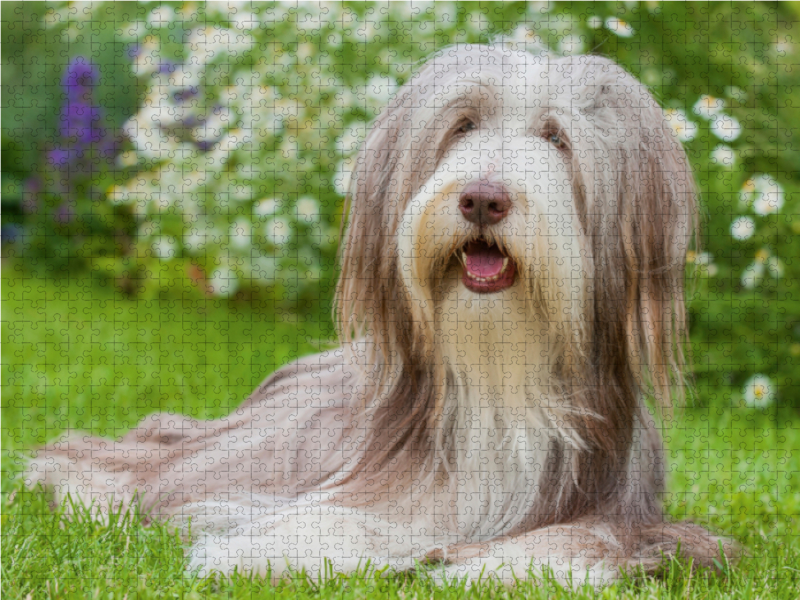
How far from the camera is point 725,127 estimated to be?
4.57 meters

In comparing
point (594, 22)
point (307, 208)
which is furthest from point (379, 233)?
point (307, 208)

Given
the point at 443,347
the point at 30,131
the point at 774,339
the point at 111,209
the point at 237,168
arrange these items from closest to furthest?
the point at 443,347, the point at 774,339, the point at 237,168, the point at 111,209, the point at 30,131

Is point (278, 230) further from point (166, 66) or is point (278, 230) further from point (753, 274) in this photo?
point (753, 274)

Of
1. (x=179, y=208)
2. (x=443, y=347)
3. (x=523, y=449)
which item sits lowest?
(x=523, y=449)

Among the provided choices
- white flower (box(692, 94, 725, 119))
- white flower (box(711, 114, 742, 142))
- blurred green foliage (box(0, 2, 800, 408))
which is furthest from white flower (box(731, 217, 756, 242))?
white flower (box(692, 94, 725, 119))

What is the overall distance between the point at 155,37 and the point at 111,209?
1772 mm

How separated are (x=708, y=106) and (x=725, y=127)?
202 millimetres

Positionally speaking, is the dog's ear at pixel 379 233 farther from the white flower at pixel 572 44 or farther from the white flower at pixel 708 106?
the white flower at pixel 572 44

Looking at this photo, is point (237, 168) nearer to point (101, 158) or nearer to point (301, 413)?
point (101, 158)

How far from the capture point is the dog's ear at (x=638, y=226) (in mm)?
2547

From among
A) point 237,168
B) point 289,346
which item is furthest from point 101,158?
point 289,346

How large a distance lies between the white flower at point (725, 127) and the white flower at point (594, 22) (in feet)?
2.26

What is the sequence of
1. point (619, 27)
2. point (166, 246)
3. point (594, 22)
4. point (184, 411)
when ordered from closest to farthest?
point (619, 27)
point (184, 411)
point (594, 22)
point (166, 246)

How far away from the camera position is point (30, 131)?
309 inches
